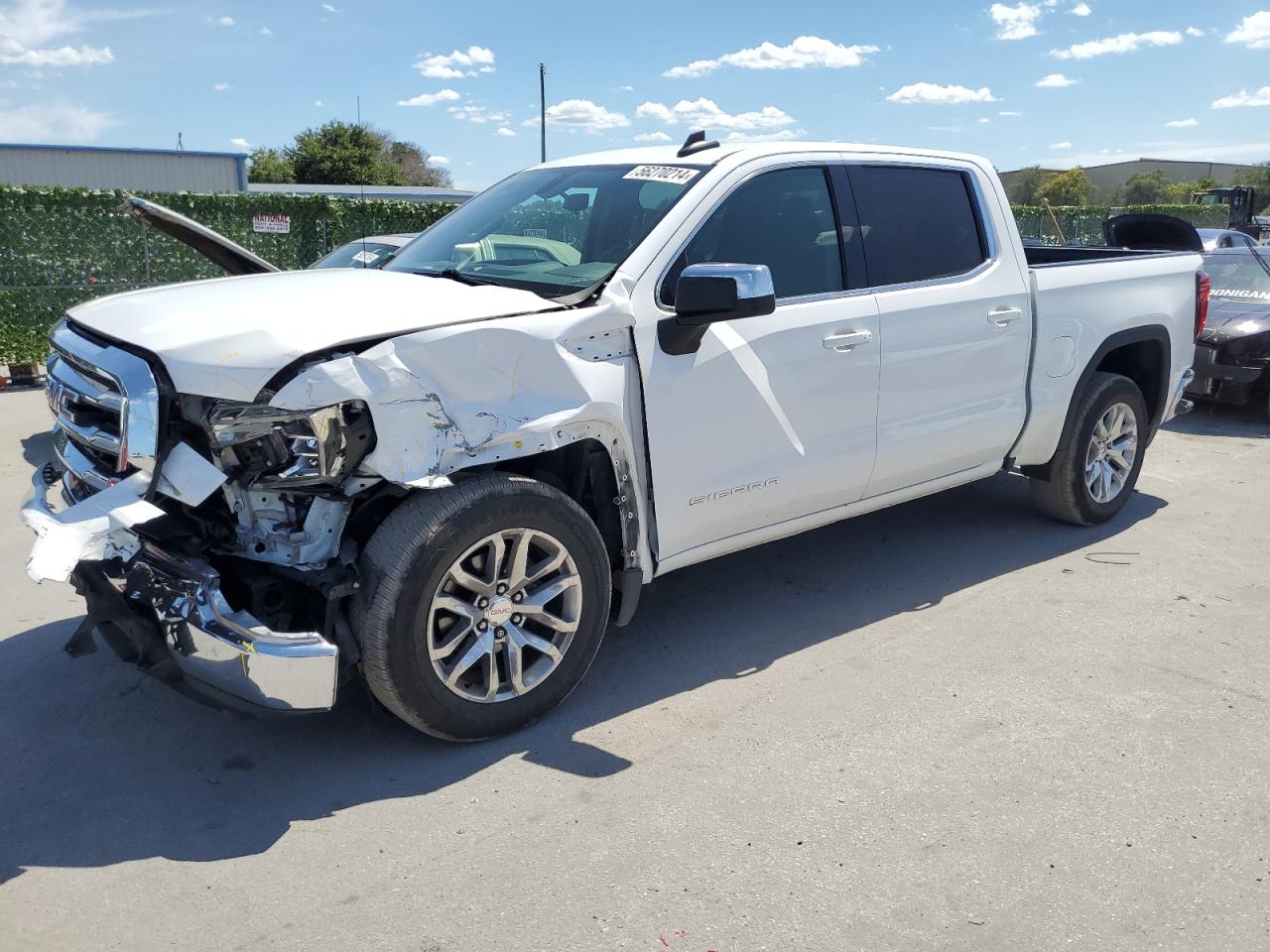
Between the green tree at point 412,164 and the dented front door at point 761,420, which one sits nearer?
the dented front door at point 761,420

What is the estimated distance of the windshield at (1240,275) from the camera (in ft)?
34.3

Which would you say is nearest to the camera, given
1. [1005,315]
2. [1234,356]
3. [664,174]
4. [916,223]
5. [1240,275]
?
[664,174]

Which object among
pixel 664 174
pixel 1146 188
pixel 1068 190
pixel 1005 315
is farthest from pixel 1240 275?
pixel 1146 188

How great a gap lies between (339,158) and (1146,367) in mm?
63861

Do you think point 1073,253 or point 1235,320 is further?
point 1235,320

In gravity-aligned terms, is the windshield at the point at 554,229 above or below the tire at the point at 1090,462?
above

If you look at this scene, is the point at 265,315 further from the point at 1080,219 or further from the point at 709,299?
the point at 1080,219

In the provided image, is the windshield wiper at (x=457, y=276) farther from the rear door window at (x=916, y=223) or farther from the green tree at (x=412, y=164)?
the green tree at (x=412, y=164)

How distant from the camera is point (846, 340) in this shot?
435cm

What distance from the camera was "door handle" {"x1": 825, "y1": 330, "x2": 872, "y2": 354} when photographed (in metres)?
4.29

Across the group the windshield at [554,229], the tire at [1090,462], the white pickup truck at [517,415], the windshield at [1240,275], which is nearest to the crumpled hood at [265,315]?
the white pickup truck at [517,415]

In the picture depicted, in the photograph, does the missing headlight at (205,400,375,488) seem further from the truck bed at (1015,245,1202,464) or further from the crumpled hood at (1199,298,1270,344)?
the crumpled hood at (1199,298,1270,344)

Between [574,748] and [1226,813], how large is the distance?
209cm

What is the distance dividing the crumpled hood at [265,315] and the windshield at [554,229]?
253 mm
